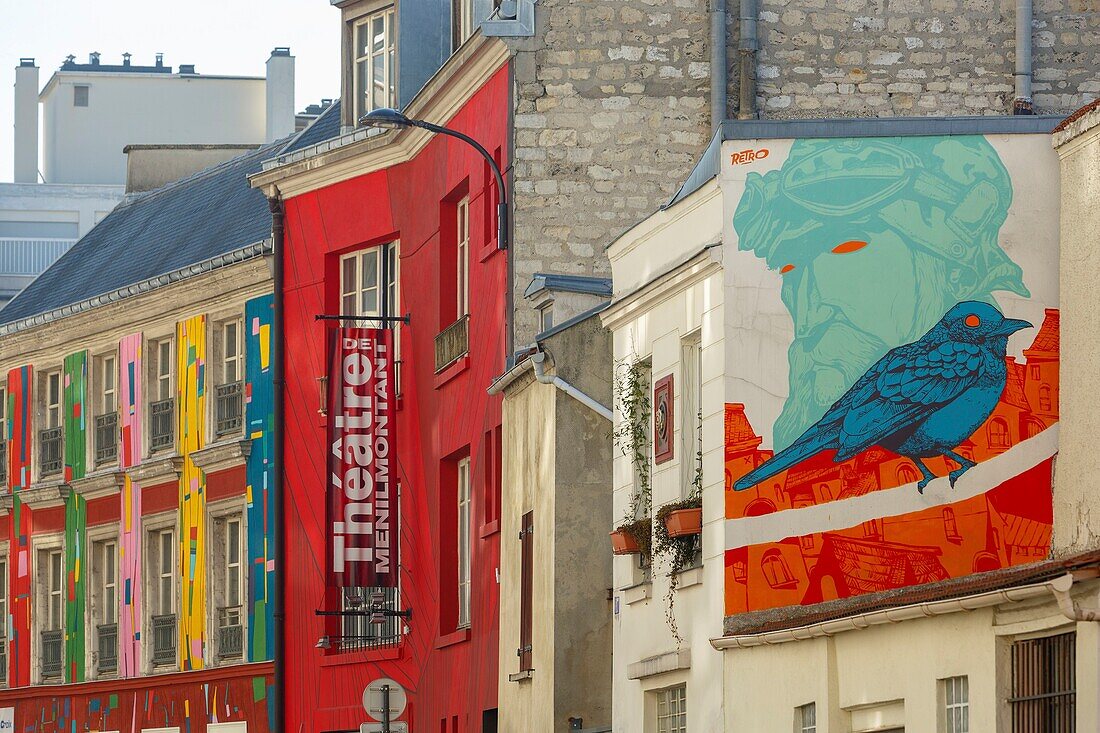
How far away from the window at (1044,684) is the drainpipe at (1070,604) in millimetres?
556

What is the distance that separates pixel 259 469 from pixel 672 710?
53.4 feet

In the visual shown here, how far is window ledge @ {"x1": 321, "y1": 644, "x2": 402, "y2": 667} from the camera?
30766 mm

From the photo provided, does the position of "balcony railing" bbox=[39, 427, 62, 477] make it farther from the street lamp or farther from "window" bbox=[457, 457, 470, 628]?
the street lamp

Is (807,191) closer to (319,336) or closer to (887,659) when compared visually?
(887,659)

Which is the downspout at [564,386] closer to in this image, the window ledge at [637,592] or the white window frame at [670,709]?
the window ledge at [637,592]

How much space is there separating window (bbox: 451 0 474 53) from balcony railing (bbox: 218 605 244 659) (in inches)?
359

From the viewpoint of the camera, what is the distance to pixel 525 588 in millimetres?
24094

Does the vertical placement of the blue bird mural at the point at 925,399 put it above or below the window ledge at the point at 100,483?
below

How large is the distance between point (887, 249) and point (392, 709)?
9019mm

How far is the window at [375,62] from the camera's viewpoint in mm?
32500

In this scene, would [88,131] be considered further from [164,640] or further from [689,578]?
[689,578]

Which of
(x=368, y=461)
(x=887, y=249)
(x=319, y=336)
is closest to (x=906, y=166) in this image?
(x=887, y=249)

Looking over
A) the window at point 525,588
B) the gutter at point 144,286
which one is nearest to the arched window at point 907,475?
the window at point 525,588

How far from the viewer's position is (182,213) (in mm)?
41219
